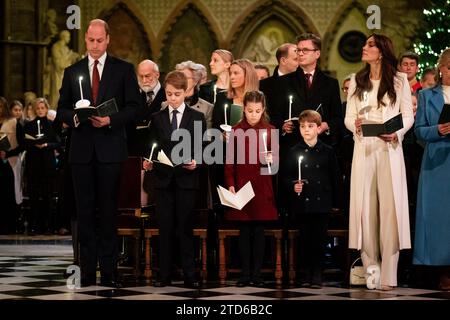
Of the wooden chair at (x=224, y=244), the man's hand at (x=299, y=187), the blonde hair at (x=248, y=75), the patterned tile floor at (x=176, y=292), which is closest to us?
the patterned tile floor at (x=176, y=292)

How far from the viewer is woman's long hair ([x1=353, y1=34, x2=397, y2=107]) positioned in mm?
7301

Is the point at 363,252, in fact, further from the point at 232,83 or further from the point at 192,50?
the point at 192,50

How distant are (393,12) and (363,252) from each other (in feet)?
38.3

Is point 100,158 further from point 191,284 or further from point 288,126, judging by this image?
point 288,126

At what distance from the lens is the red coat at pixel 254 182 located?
7344 millimetres

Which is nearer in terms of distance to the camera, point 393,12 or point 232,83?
point 232,83

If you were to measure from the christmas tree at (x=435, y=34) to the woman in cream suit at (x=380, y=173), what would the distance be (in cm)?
708

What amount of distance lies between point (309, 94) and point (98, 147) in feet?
6.05

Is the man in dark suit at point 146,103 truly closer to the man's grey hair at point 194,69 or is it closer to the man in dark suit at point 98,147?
the man's grey hair at point 194,69

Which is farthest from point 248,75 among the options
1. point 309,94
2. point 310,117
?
point 310,117

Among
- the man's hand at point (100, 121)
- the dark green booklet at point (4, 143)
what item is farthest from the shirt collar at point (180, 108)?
the dark green booklet at point (4, 143)

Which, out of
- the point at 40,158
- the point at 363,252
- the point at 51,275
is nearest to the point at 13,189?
the point at 40,158

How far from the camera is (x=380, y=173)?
7.28 metres

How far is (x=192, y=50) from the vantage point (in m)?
18.3
